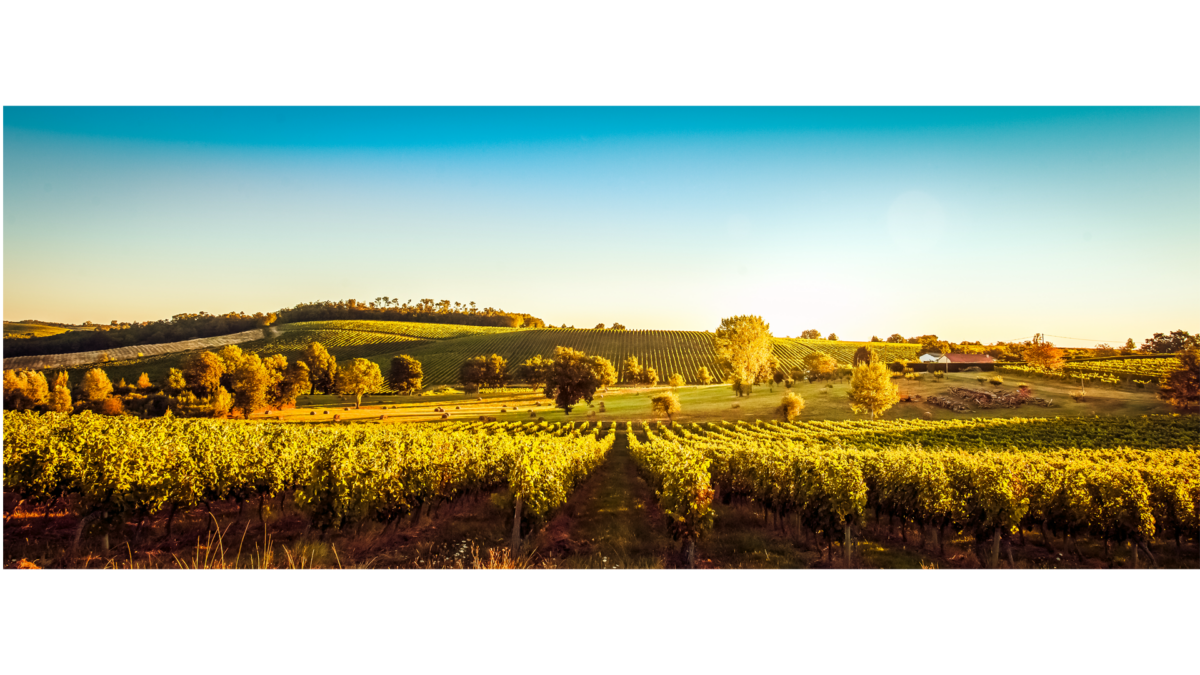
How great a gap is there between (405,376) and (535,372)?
1050 centimetres

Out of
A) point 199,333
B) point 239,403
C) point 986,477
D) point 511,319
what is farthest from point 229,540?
point 511,319

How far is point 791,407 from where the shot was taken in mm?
28828

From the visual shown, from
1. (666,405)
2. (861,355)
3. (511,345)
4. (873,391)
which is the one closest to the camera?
(666,405)

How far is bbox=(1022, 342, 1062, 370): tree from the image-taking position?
2479cm

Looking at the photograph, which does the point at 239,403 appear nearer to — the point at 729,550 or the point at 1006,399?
the point at 729,550

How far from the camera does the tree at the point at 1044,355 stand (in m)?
24.8

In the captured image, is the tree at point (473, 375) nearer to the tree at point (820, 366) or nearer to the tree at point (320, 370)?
the tree at point (320, 370)

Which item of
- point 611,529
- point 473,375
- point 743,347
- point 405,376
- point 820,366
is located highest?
point 743,347

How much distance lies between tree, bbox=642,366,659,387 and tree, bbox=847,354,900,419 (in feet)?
42.8

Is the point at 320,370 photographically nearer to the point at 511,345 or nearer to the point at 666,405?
the point at 511,345

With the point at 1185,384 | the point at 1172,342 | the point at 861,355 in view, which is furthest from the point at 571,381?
the point at 861,355

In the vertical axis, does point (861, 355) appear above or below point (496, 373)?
above

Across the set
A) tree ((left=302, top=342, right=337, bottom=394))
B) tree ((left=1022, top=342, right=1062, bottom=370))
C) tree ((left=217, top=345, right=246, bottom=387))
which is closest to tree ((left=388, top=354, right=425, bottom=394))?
tree ((left=302, top=342, right=337, bottom=394))

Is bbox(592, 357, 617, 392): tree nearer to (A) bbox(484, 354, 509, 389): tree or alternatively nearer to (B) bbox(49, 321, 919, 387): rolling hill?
(B) bbox(49, 321, 919, 387): rolling hill
